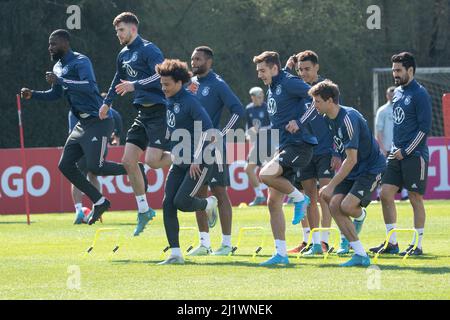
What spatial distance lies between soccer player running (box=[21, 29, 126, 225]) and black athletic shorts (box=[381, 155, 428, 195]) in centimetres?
364

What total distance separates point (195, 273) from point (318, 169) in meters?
3.42

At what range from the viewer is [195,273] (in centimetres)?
1216

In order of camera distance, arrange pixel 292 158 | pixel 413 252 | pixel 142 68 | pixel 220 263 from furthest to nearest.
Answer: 1. pixel 142 68
2. pixel 413 252
3. pixel 292 158
4. pixel 220 263

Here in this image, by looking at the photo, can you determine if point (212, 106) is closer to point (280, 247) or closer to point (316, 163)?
point (316, 163)

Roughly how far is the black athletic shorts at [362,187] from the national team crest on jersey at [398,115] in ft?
6.70

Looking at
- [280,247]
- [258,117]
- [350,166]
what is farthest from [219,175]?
[258,117]

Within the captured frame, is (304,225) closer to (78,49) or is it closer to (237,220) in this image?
(237,220)

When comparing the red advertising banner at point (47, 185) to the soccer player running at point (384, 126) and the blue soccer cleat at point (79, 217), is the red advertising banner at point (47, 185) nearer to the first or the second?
the soccer player running at point (384, 126)

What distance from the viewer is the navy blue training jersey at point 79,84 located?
15211 millimetres

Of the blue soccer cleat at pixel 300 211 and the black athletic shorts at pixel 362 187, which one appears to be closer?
the black athletic shorts at pixel 362 187

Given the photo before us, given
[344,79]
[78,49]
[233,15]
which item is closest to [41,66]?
[78,49]

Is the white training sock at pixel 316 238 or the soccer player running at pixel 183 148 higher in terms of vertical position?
the soccer player running at pixel 183 148

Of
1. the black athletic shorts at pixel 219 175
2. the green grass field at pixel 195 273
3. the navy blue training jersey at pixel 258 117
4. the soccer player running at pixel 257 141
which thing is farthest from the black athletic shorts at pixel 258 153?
the black athletic shorts at pixel 219 175
